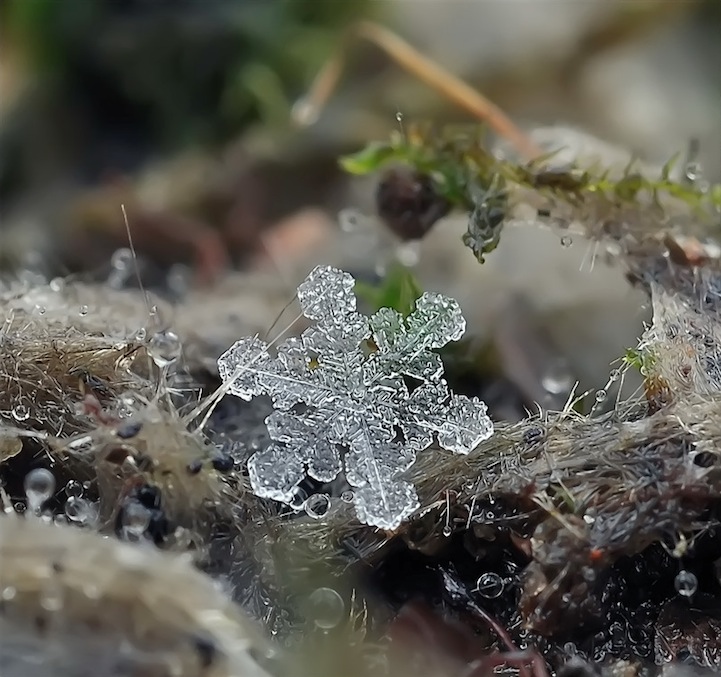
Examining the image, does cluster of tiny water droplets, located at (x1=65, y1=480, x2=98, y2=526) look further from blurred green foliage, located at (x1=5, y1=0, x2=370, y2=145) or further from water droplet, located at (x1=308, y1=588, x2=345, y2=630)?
blurred green foliage, located at (x1=5, y1=0, x2=370, y2=145)

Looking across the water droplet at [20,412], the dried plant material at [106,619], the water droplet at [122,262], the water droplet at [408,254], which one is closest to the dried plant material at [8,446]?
the water droplet at [20,412]

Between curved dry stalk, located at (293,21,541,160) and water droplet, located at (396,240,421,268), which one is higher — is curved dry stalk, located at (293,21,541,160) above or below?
above

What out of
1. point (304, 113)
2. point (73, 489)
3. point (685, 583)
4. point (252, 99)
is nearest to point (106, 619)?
point (73, 489)

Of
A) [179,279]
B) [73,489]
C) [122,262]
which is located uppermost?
[73,489]

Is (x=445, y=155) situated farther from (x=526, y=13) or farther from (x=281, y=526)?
(x=526, y=13)

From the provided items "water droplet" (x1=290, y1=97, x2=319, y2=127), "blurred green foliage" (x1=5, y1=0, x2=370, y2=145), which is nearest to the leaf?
"water droplet" (x1=290, y1=97, x2=319, y2=127)

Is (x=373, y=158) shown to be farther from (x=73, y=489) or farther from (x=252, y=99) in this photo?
(x=252, y=99)
